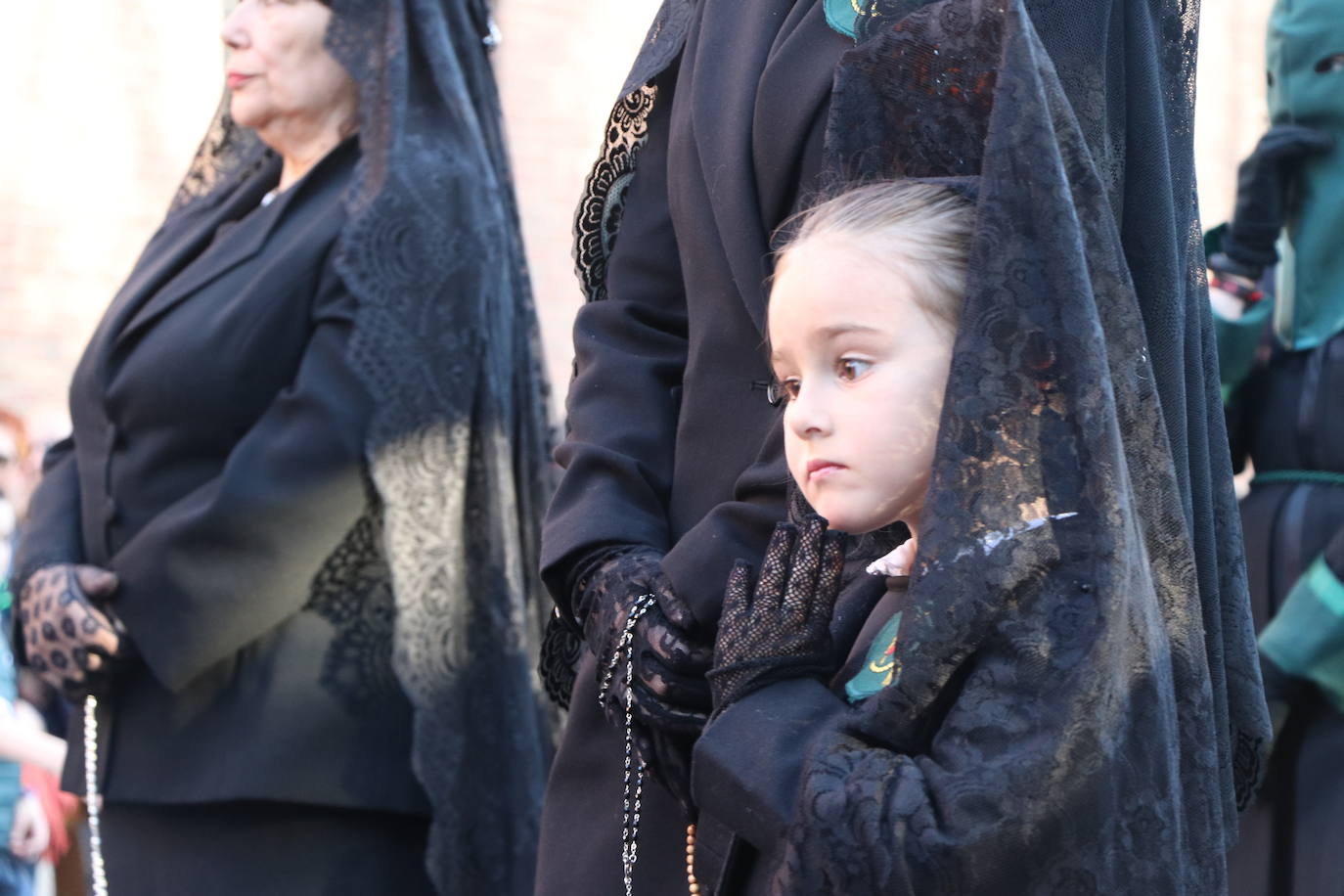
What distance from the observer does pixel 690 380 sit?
2.10 m

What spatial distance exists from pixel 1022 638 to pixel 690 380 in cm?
72

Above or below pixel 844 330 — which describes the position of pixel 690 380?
below

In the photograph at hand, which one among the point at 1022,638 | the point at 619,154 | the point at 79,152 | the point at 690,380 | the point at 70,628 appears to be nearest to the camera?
the point at 1022,638

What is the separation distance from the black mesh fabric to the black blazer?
59 millimetres

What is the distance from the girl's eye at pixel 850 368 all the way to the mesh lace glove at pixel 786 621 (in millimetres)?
136

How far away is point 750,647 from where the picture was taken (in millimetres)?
1643

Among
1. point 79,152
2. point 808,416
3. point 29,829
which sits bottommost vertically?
point 29,829

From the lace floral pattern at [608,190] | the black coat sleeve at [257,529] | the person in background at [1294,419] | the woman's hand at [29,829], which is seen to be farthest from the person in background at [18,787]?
the person in background at [1294,419]

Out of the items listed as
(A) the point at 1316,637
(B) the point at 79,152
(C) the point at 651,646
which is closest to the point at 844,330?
(C) the point at 651,646

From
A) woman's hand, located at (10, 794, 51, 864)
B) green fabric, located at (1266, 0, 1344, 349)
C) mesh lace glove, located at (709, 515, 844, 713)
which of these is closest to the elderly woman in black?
woman's hand, located at (10, 794, 51, 864)

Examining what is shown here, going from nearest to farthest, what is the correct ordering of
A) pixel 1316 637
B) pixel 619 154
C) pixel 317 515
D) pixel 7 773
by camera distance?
pixel 619 154 → pixel 1316 637 → pixel 317 515 → pixel 7 773

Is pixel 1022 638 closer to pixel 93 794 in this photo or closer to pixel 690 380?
pixel 690 380

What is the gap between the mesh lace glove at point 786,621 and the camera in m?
1.64

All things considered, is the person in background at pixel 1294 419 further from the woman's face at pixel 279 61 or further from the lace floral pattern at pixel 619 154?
the woman's face at pixel 279 61
